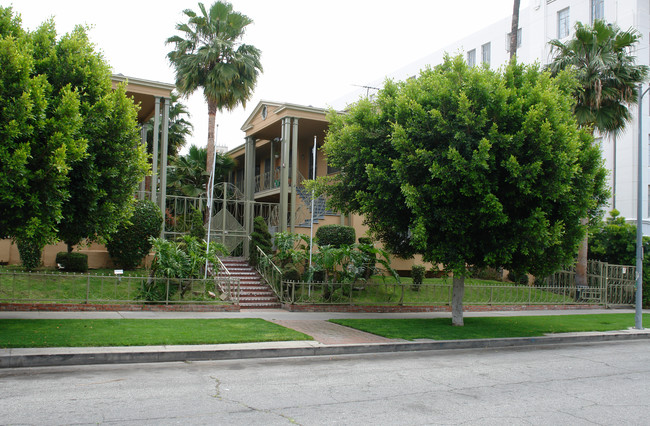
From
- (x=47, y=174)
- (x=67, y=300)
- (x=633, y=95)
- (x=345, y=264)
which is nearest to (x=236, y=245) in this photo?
(x=345, y=264)

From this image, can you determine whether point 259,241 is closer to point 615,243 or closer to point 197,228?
point 197,228

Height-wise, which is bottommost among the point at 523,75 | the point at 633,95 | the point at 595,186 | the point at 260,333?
the point at 260,333

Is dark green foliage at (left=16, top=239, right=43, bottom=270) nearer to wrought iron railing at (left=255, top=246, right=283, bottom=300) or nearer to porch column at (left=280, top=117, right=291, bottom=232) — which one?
wrought iron railing at (left=255, top=246, right=283, bottom=300)

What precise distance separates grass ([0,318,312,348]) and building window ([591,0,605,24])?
3396 cm

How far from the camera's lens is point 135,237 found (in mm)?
17078

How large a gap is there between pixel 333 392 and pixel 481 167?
652 centimetres

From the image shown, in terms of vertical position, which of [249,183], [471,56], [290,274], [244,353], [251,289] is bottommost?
[244,353]

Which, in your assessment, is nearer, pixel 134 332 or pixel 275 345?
pixel 275 345

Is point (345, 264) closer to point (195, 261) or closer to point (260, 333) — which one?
point (195, 261)

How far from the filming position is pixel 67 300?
13.3 m

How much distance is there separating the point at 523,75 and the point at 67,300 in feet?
41.9

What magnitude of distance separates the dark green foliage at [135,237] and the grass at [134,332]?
5.69m

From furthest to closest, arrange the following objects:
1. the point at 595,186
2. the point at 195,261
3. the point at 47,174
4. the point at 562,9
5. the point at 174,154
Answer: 1. the point at 562,9
2. the point at 174,154
3. the point at 195,261
4. the point at 595,186
5. the point at 47,174

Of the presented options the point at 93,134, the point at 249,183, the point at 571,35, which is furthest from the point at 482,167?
the point at 571,35
